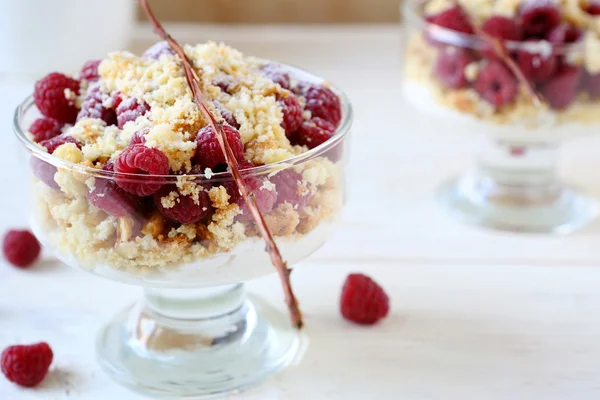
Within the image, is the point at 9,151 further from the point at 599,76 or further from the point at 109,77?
the point at 599,76

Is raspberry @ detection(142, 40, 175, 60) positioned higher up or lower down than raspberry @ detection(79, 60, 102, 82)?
higher up

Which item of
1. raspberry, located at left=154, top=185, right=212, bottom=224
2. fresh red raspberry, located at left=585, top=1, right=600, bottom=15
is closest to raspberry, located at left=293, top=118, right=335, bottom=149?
raspberry, located at left=154, top=185, right=212, bottom=224

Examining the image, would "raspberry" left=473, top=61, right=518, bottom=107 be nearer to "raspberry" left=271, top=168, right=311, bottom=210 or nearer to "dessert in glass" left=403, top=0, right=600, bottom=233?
"dessert in glass" left=403, top=0, right=600, bottom=233

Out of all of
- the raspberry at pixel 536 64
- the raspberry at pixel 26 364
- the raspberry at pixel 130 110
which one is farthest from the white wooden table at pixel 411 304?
the raspberry at pixel 536 64

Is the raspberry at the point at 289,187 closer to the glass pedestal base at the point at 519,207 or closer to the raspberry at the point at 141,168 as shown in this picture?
the raspberry at the point at 141,168

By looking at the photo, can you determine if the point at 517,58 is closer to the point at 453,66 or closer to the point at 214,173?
the point at 453,66

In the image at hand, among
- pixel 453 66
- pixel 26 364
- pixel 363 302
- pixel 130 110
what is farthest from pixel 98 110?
pixel 453 66

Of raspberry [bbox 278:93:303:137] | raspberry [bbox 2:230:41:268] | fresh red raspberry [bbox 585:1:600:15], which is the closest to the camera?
raspberry [bbox 278:93:303:137]
